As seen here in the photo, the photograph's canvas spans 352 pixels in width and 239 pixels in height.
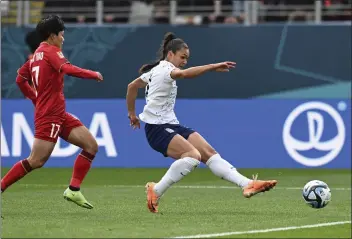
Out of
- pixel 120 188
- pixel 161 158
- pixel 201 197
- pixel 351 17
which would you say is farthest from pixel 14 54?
pixel 201 197

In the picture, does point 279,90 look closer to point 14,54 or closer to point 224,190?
point 14,54

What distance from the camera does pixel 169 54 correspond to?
11.7 meters

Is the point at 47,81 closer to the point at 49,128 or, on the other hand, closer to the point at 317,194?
the point at 49,128

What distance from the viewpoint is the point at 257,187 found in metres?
11.0

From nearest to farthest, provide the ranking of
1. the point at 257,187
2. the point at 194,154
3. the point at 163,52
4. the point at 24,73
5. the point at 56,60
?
1. the point at 257,187
2. the point at 194,154
3. the point at 56,60
4. the point at 163,52
5. the point at 24,73

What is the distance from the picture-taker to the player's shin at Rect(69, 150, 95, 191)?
1185cm

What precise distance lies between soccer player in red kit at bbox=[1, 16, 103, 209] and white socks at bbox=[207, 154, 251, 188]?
1.43 m

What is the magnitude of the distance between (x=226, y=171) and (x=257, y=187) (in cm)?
60

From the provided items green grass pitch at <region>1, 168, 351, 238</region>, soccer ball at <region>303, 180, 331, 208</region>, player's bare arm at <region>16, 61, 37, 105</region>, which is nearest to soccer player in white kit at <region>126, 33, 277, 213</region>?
green grass pitch at <region>1, 168, 351, 238</region>

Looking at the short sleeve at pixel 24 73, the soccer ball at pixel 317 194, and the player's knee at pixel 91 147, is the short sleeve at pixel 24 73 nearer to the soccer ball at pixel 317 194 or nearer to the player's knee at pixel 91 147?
the player's knee at pixel 91 147

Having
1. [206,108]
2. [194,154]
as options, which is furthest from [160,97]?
[206,108]

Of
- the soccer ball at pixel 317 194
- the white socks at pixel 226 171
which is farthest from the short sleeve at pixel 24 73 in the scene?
the soccer ball at pixel 317 194

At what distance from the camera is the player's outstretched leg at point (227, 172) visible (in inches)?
432

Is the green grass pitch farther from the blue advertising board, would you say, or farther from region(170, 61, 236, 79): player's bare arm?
the blue advertising board
